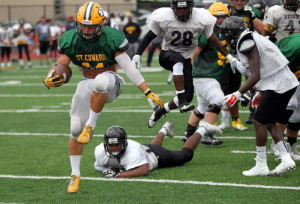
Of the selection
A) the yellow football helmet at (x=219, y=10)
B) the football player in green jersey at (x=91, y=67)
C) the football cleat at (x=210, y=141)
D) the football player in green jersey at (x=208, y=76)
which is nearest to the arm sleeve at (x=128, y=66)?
the football player in green jersey at (x=91, y=67)

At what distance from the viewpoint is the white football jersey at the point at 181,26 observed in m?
7.57

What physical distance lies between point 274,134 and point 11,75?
561 inches

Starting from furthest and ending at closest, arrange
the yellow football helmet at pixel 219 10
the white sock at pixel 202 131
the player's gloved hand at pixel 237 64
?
the yellow football helmet at pixel 219 10
the white sock at pixel 202 131
the player's gloved hand at pixel 237 64

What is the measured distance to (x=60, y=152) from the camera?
820 centimetres

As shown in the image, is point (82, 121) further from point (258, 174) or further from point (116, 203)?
point (258, 174)

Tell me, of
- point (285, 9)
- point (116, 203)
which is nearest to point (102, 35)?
point (116, 203)

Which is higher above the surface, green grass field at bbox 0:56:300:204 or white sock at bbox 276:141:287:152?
white sock at bbox 276:141:287:152

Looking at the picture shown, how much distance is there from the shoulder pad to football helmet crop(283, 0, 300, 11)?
271cm

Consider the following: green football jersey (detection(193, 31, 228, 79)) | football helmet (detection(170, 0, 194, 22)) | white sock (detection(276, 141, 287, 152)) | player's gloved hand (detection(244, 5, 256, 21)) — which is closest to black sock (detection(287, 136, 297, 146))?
white sock (detection(276, 141, 287, 152))

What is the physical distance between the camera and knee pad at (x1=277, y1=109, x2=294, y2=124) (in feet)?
22.9

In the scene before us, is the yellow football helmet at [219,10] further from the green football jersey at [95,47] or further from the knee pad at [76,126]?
the knee pad at [76,126]

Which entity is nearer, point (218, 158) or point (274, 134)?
point (274, 134)

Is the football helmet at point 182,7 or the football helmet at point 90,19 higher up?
the football helmet at point 90,19

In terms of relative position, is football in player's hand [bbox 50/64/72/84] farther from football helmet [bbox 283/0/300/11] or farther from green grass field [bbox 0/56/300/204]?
football helmet [bbox 283/0/300/11]
